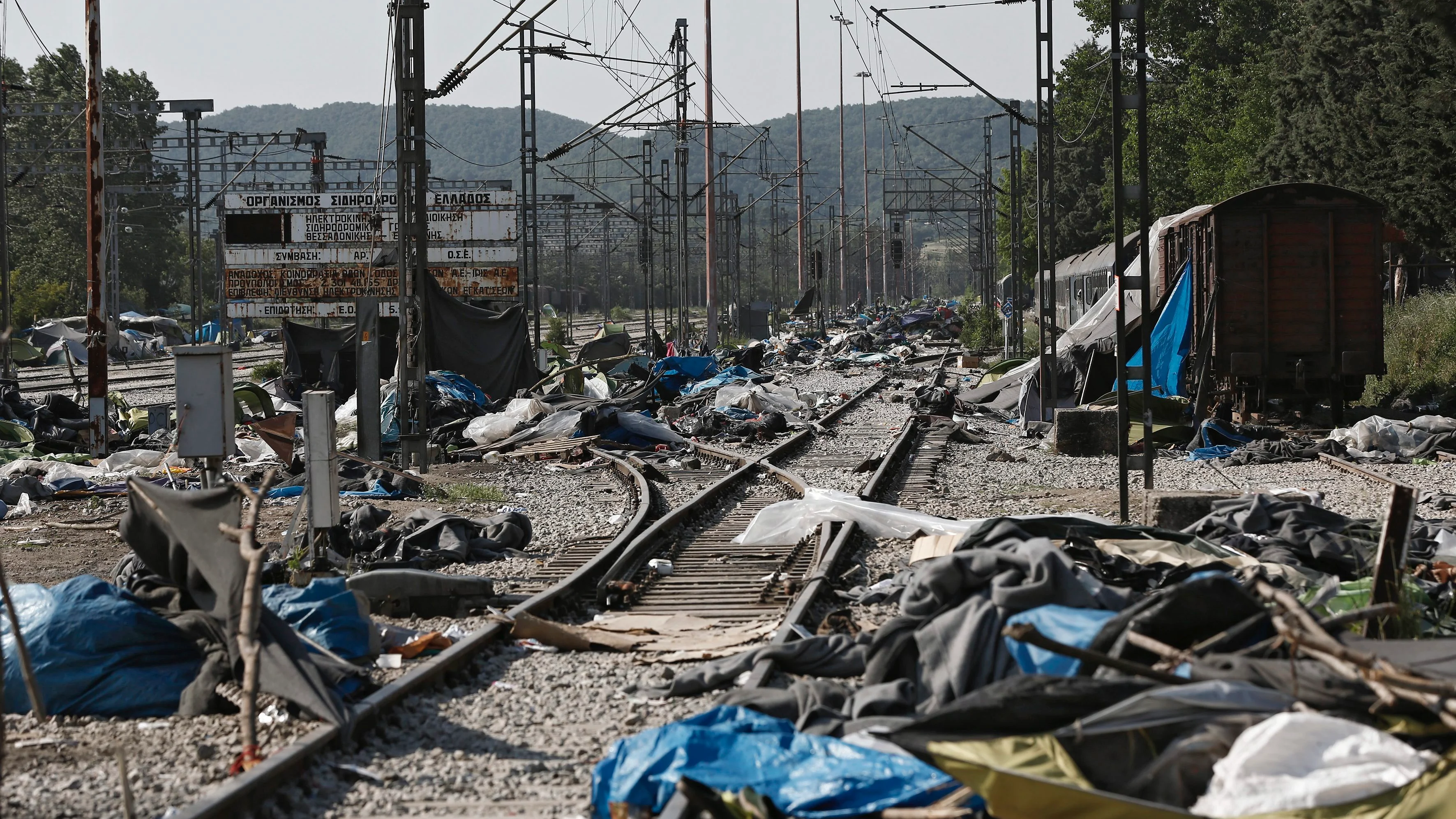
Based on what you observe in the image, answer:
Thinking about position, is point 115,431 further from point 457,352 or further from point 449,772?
point 449,772

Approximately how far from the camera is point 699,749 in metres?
4.99

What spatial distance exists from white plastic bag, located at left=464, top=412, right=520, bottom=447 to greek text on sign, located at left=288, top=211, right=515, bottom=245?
494 inches

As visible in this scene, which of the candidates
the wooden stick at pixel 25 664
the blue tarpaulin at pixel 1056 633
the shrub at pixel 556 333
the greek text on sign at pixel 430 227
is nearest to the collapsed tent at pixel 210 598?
the wooden stick at pixel 25 664

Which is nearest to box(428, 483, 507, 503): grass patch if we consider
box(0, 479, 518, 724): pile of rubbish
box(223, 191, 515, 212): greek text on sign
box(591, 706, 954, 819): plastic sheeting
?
box(0, 479, 518, 724): pile of rubbish

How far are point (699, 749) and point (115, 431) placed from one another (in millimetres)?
19127

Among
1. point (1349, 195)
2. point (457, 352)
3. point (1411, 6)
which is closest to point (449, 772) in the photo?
point (1411, 6)

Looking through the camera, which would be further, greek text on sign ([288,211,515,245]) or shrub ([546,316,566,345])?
shrub ([546,316,566,345])

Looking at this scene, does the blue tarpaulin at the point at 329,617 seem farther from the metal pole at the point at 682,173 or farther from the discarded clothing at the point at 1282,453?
the metal pole at the point at 682,173

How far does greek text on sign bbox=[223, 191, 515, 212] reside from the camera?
3400 cm

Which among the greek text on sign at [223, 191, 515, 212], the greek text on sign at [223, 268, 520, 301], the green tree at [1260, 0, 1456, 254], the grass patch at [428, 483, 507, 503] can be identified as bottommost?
the grass patch at [428, 483, 507, 503]

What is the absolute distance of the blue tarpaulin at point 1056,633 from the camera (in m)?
5.39

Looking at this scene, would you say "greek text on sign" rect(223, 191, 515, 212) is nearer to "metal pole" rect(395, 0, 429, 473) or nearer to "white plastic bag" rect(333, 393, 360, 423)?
"white plastic bag" rect(333, 393, 360, 423)

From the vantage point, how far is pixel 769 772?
4797 mm

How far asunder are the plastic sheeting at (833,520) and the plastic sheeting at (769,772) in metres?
6.26
